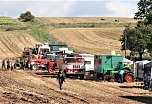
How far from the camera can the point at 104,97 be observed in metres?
28.3

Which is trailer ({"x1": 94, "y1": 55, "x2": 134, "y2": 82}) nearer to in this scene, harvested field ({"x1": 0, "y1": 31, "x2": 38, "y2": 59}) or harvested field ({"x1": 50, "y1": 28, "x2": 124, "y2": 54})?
harvested field ({"x1": 0, "y1": 31, "x2": 38, "y2": 59})

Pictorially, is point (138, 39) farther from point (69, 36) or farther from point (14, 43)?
point (69, 36)

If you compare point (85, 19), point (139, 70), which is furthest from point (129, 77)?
point (85, 19)

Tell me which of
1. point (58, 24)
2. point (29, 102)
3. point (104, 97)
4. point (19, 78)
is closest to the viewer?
point (29, 102)

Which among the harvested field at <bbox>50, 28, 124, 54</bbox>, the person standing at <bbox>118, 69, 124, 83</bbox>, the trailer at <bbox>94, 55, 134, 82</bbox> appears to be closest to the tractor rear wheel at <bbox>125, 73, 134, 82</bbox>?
the person standing at <bbox>118, 69, 124, 83</bbox>

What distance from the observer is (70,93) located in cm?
2992

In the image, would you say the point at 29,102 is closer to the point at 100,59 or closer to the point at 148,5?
the point at 100,59

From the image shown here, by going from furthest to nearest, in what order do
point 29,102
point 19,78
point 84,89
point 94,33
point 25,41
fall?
1. point 94,33
2. point 25,41
3. point 19,78
4. point 84,89
5. point 29,102

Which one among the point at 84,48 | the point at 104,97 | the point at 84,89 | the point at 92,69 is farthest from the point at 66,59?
the point at 84,48

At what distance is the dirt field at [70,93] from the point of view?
2636 cm

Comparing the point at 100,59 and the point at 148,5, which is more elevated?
the point at 148,5

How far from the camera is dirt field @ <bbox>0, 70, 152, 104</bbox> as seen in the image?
26.4 m

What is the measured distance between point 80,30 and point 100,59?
59.4 metres

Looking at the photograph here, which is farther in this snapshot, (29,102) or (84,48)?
(84,48)
